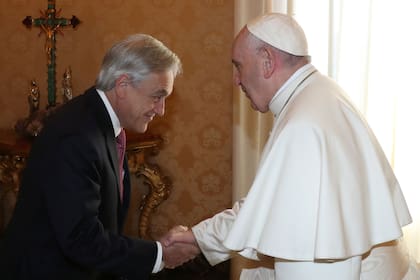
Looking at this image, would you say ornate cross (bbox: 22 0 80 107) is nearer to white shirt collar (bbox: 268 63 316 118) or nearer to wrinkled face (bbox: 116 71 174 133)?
wrinkled face (bbox: 116 71 174 133)

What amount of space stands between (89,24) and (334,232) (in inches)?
117

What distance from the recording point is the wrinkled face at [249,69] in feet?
7.04

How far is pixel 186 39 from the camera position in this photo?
413 cm

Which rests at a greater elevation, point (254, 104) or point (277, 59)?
point (277, 59)

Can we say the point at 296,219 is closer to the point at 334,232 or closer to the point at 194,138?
the point at 334,232

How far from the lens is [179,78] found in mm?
4168

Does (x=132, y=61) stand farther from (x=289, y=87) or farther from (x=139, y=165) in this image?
(x=139, y=165)

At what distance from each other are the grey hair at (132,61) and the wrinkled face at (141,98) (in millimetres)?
29

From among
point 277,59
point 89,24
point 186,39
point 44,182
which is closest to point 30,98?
point 89,24

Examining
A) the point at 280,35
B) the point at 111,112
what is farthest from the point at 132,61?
the point at 280,35

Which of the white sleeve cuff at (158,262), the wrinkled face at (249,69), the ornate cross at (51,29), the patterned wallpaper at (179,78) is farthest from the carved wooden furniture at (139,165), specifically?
the wrinkled face at (249,69)

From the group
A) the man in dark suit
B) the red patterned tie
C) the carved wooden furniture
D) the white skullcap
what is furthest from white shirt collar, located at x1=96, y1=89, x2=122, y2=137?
the carved wooden furniture

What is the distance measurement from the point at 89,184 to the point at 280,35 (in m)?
0.85

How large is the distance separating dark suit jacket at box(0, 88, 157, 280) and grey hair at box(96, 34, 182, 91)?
0.29ft
